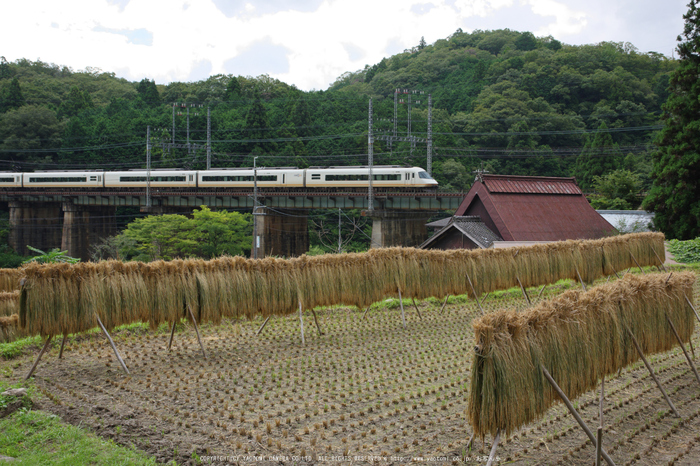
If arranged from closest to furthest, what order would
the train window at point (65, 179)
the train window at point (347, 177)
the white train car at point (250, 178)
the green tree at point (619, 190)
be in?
the train window at point (347, 177)
the white train car at point (250, 178)
the green tree at point (619, 190)
the train window at point (65, 179)

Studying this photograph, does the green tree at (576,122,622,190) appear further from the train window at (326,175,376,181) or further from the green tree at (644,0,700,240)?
the train window at (326,175,376,181)

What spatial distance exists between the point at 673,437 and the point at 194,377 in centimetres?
775

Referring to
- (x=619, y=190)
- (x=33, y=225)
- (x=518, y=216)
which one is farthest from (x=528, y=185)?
(x=33, y=225)

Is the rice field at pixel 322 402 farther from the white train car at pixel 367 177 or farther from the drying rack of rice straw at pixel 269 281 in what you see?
the white train car at pixel 367 177

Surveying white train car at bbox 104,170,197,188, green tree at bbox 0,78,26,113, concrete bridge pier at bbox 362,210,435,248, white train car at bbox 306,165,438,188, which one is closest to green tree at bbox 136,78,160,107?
green tree at bbox 0,78,26,113

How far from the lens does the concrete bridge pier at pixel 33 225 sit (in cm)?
4997

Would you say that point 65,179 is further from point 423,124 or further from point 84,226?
point 423,124

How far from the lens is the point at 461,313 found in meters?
16.6

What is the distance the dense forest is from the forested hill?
0.44ft

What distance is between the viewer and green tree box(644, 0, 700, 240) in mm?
26672

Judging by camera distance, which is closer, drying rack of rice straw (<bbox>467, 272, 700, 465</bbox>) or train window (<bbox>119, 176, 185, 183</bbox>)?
drying rack of rice straw (<bbox>467, 272, 700, 465</bbox>)

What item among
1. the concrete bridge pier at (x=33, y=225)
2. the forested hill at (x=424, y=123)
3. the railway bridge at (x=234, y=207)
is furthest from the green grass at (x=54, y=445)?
the concrete bridge pier at (x=33, y=225)

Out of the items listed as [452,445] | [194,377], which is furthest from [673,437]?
[194,377]

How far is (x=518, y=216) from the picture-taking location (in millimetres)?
24812
